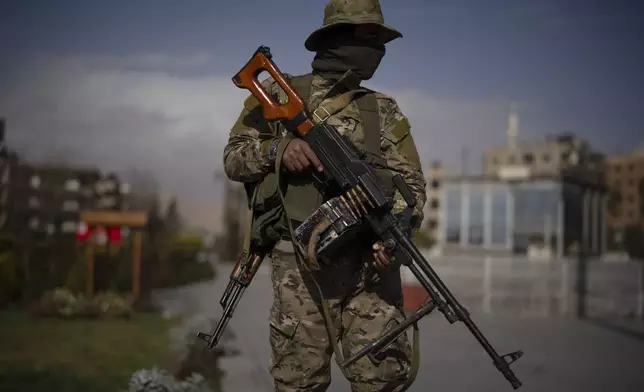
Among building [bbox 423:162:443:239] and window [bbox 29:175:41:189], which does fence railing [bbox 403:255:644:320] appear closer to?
Result: building [bbox 423:162:443:239]

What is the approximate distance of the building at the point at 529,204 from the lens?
4492 mm

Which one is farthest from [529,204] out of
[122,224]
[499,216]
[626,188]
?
[122,224]

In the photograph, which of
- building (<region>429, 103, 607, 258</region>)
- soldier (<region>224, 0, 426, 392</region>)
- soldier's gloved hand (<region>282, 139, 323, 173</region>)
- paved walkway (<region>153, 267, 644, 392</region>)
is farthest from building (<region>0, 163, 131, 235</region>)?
soldier's gloved hand (<region>282, 139, 323, 173</region>)

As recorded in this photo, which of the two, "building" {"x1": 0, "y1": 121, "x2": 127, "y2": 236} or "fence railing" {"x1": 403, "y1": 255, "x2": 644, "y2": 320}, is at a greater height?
"building" {"x1": 0, "y1": 121, "x2": 127, "y2": 236}

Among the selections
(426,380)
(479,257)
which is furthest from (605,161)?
(426,380)

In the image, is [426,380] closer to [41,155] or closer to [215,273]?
[215,273]

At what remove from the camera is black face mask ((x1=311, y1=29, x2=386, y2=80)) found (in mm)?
1850

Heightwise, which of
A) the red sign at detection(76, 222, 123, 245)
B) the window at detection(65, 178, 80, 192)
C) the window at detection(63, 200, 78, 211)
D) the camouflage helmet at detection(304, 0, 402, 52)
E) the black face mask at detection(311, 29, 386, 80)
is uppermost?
the camouflage helmet at detection(304, 0, 402, 52)

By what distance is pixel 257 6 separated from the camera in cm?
359

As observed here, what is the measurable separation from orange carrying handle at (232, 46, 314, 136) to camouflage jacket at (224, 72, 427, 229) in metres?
0.06

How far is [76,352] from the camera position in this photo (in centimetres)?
335

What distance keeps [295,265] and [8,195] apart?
2.71 m

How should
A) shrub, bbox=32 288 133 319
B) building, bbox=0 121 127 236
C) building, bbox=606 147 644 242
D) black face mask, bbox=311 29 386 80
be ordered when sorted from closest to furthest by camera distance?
black face mask, bbox=311 29 386 80 → shrub, bbox=32 288 133 319 → building, bbox=0 121 127 236 → building, bbox=606 147 644 242

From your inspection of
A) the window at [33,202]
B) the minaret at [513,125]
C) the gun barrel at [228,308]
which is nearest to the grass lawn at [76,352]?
the window at [33,202]
